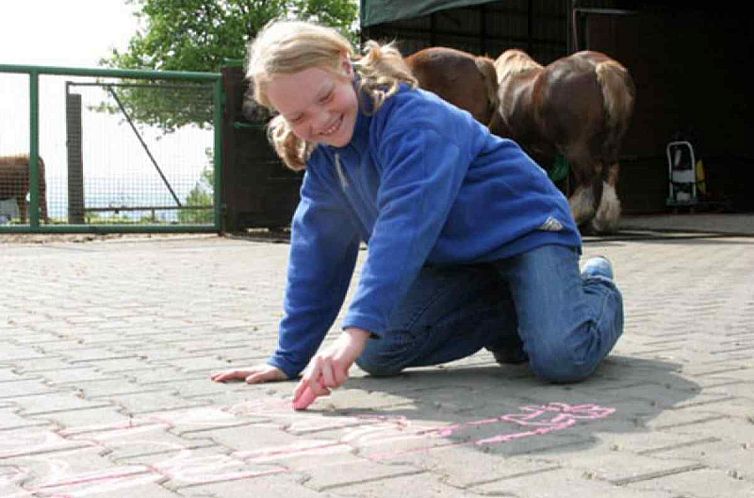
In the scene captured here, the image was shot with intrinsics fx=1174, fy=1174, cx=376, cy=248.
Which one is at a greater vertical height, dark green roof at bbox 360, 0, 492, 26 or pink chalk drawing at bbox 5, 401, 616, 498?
dark green roof at bbox 360, 0, 492, 26

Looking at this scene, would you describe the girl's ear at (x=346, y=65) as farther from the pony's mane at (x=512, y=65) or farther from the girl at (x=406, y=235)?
the pony's mane at (x=512, y=65)

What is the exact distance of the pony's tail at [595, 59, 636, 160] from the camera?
11617 mm

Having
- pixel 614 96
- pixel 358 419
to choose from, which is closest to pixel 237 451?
pixel 358 419

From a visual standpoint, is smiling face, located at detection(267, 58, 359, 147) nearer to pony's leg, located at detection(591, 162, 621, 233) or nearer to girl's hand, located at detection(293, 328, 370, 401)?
girl's hand, located at detection(293, 328, 370, 401)

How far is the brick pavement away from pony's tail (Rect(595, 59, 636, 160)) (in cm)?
603

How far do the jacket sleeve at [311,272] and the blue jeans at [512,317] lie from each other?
0.66 feet

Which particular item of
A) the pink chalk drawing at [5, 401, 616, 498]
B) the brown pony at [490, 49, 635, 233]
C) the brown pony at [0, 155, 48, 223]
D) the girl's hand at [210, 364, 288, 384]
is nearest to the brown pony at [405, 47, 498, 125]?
the brown pony at [490, 49, 635, 233]

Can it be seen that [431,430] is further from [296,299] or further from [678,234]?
[678,234]

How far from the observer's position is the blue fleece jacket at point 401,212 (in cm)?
326

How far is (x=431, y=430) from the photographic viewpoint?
119 inches

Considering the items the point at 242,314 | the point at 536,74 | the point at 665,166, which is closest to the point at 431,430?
the point at 242,314

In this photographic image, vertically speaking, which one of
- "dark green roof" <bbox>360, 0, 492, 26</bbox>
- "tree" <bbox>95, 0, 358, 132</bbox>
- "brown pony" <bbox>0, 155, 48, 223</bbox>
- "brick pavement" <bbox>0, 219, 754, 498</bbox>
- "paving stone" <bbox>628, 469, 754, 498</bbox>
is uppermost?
"tree" <bbox>95, 0, 358, 132</bbox>

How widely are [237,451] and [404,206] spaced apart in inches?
33.9

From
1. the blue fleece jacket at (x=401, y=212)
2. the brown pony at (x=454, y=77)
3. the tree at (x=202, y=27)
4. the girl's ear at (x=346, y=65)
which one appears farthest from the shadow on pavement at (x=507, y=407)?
the tree at (x=202, y=27)
